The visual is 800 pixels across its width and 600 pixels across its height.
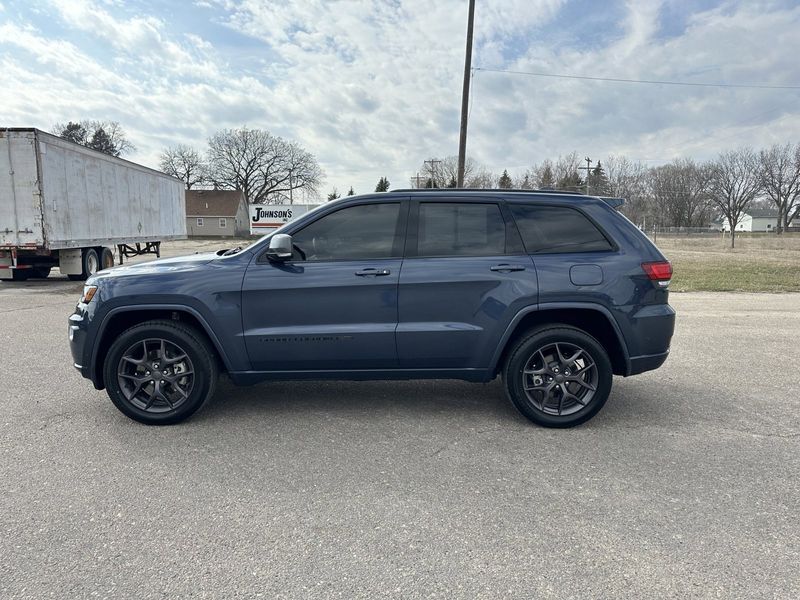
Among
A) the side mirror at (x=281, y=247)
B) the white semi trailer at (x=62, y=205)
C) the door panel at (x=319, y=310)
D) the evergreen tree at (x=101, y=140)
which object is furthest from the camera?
the evergreen tree at (x=101, y=140)

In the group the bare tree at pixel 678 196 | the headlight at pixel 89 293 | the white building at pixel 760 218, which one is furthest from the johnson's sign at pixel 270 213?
the white building at pixel 760 218

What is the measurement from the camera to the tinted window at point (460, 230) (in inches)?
153

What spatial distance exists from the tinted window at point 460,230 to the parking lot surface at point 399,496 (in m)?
1.35

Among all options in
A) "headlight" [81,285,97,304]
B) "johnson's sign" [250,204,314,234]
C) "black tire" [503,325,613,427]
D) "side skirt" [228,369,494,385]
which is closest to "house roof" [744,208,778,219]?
"johnson's sign" [250,204,314,234]

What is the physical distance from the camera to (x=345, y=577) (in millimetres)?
2254

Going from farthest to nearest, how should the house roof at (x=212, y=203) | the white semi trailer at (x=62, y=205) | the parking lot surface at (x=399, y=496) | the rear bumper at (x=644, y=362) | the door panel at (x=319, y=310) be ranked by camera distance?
the house roof at (x=212, y=203), the white semi trailer at (x=62, y=205), the rear bumper at (x=644, y=362), the door panel at (x=319, y=310), the parking lot surface at (x=399, y=496)

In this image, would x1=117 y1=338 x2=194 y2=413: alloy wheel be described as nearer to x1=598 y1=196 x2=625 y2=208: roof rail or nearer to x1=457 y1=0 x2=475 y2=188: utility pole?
x1=598 y1=196 x2=625 y2=208: roof rail

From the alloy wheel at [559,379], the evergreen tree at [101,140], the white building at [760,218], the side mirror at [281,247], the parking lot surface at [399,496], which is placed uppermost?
the evergreen tree at [101,140]

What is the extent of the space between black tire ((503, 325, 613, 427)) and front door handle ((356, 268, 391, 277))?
1.13 m

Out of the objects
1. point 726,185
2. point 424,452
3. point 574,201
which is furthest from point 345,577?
point 726,185

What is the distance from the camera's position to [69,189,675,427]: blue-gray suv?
378 cm

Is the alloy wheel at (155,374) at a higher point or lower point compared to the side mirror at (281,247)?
lower

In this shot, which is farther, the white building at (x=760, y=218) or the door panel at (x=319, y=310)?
the white building at (x=760, y=218)

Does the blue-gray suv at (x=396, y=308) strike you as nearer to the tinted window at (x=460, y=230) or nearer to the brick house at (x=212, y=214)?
the tinted window at (x=460, y=230)
